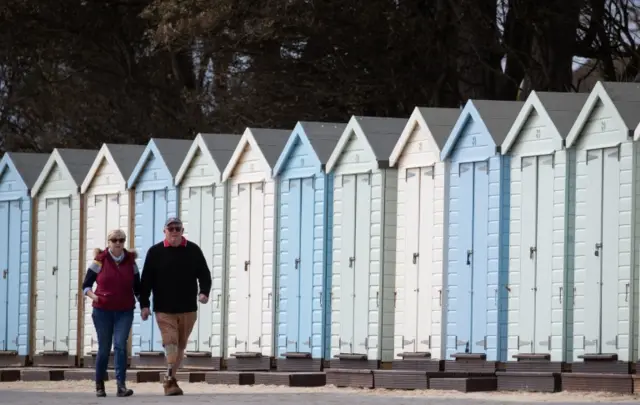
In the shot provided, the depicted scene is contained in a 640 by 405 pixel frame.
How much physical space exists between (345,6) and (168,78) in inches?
396

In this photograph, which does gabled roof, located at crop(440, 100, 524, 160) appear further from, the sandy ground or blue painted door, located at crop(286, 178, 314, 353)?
the sandy ground

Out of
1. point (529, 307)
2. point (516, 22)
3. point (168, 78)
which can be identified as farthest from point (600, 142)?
point (168, 78)

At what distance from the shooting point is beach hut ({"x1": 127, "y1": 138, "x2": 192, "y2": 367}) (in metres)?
22.9

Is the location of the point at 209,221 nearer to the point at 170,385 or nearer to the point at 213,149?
the point at 213,149

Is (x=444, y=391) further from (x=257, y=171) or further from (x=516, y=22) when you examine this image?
(x=516, y=22)

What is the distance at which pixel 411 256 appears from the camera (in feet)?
63.0

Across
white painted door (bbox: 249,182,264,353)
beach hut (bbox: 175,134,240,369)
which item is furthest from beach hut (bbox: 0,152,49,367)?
white painted door (bbox: 249,182,264,353)

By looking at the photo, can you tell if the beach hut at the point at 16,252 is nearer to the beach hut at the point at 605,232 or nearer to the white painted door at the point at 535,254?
the white painted door at the point at 535,254

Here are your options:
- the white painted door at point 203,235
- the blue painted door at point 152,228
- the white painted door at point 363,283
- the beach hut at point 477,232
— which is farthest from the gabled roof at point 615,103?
the blue painted door at point 152,228

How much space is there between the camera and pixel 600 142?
54.7 ft

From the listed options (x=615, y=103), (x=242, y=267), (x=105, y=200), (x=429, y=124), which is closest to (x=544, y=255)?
(x=615, y=103)

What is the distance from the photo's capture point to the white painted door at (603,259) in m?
16.4

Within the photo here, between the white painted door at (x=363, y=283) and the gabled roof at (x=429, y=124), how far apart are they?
1.91ft

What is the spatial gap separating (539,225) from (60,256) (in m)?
9.46
